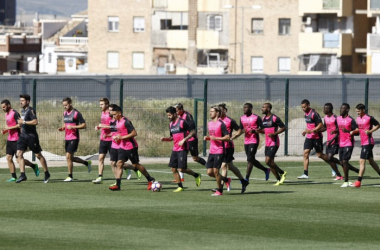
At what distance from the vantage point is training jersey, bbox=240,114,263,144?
85.0ft

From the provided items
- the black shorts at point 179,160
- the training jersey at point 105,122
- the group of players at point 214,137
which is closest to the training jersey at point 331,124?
the group of players at point 214,137

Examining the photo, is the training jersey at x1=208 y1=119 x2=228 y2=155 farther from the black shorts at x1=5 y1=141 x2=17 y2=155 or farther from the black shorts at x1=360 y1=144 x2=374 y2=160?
the black shorts at x1=5 y1=141 x2=17 y2=155

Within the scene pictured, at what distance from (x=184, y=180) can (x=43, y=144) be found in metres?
8.85

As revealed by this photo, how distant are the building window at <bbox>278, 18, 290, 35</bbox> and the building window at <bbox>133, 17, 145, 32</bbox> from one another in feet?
40.7

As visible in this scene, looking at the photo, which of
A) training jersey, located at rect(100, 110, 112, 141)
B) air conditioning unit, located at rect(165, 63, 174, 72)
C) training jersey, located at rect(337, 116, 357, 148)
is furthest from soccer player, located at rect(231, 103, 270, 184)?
air conditioning unit, located at rect(165, 63, 174, 72)

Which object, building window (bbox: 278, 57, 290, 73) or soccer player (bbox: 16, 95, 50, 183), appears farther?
building window (bbox: 278, 57, 290, 73)

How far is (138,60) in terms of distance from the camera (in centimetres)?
9000

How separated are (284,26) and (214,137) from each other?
61.0 metres

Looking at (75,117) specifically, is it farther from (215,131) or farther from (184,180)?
(215,131)

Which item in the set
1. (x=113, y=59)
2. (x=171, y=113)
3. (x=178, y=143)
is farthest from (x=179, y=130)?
(x=113, y=59)

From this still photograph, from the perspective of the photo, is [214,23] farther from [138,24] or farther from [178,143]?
[178,143]

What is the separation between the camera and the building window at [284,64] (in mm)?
83938

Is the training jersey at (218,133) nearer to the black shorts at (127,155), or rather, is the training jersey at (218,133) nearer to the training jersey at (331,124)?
the black shorts at (127,155)

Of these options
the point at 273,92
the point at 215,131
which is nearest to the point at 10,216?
the point at 215,131
